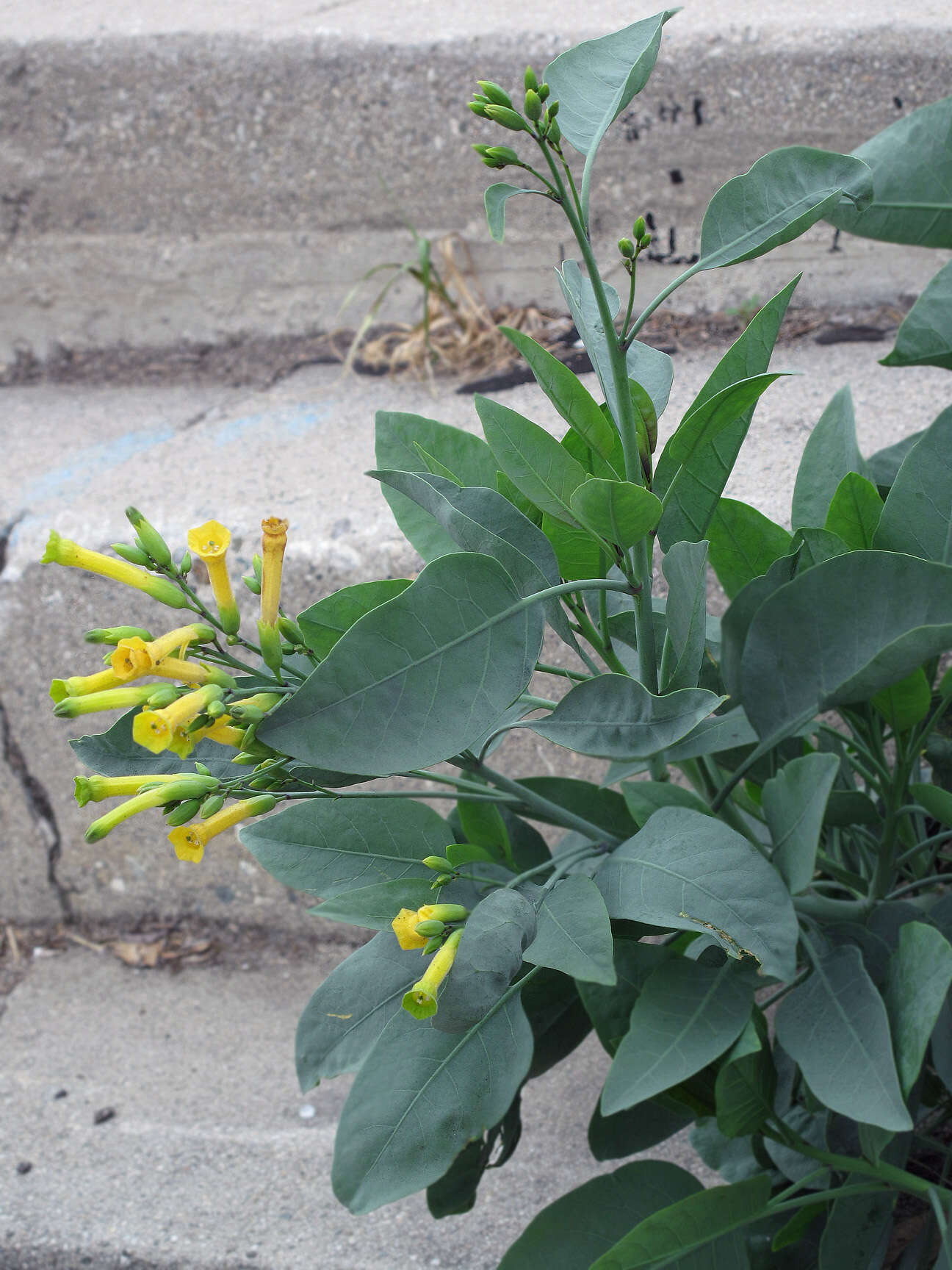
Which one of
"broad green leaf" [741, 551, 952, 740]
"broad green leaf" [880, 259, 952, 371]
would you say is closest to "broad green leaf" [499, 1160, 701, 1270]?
"broad green leaf" [741, 551, 952, 740]

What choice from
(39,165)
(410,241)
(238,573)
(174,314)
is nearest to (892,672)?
(238,573)

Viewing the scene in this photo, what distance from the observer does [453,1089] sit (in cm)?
56

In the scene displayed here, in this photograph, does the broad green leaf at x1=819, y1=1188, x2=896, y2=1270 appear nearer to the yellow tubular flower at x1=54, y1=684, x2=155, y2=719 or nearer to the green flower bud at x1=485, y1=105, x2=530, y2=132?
the yellow tubular flower at x1=54, y1=684, x2=155, y2=719

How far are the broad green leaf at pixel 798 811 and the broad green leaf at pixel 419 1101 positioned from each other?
170mm

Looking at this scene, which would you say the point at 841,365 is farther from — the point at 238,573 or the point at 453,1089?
the point at 453,1089

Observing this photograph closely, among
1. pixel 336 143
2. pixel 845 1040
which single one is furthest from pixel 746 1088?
pixel 336 143

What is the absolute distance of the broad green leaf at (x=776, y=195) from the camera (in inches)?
20.5

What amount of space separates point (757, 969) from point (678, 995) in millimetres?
57

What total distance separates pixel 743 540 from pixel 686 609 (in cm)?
20

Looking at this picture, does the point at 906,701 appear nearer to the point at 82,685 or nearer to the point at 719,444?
the point at 719,444

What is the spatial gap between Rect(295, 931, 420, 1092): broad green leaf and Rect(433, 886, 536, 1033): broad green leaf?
0.10 m

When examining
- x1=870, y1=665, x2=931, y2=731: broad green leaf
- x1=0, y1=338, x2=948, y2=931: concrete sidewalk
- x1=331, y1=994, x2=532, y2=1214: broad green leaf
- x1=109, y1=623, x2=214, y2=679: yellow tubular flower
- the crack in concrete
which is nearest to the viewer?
x1=109, y1=623, x2=214, y2=679: yellow tubular flower

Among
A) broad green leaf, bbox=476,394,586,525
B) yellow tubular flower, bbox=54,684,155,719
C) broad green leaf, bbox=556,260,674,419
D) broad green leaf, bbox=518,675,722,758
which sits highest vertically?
broad green leaf, bbox=556,260,674,419

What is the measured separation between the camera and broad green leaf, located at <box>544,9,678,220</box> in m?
0.53
